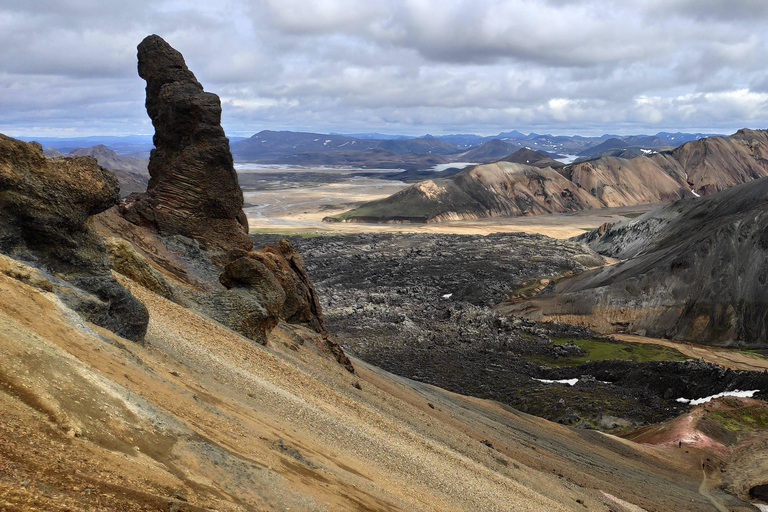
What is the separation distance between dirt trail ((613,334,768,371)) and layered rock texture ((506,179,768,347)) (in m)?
2.08

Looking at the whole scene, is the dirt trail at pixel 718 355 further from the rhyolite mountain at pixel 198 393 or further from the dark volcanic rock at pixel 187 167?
the dark volcanic rock at pixel 187 167

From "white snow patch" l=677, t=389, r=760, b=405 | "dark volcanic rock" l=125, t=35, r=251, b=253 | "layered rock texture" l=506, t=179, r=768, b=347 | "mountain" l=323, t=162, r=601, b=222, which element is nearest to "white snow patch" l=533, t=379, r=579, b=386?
"white snow patch" l=677, t=389, r=760, b=405

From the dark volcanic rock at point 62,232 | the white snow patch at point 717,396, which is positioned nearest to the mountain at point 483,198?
the white snow patch at point 717,396

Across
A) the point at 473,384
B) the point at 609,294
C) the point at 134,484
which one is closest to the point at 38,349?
the point at 134,484

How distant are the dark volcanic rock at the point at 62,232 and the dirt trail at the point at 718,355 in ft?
146

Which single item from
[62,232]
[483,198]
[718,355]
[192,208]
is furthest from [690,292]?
[483,198]

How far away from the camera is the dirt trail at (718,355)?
42969 millimetres

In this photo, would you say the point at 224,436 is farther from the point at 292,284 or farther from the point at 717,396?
the point at 717,396

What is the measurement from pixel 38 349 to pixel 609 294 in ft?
190

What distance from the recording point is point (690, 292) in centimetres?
5494

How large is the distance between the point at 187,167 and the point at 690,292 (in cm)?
4877

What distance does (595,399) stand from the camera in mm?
38594

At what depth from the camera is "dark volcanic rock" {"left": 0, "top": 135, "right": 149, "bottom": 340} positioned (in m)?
12.6

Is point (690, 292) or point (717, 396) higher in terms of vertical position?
point (690, 292)
